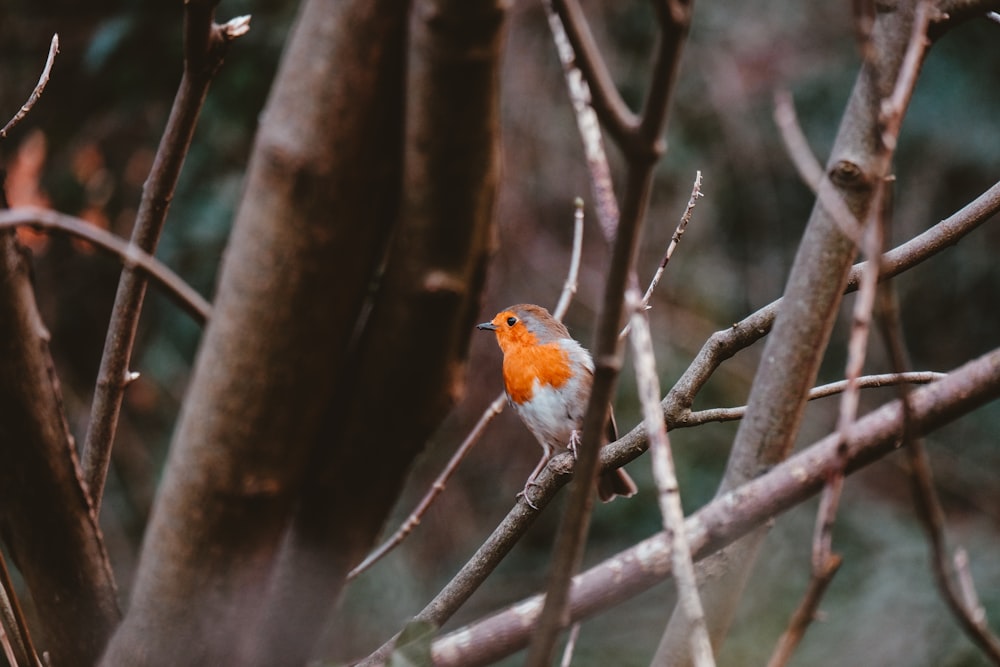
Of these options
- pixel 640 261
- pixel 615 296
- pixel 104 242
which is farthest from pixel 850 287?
pixel 640 261

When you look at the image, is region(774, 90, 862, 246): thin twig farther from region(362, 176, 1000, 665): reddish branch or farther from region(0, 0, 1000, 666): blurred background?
region(0, 0, 1000, 666): blurred background

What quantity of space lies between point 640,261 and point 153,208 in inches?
152

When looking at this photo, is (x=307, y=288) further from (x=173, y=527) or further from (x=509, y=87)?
(x=509, y=87)

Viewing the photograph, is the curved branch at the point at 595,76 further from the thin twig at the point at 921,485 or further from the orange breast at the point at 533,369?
the orange breast at the point at 533,369

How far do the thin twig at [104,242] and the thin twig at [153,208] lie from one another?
50 centimetres

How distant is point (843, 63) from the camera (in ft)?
18.6

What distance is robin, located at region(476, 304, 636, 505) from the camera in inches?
127

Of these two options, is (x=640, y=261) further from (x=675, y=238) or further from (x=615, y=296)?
(x=615, y=296)

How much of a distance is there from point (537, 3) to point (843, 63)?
2099 mm

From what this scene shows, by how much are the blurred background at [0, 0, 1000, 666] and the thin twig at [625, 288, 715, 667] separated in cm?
344

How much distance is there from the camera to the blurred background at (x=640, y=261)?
166 inches

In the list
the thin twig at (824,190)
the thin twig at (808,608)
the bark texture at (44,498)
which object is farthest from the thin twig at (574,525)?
the bark texture at (44,498)

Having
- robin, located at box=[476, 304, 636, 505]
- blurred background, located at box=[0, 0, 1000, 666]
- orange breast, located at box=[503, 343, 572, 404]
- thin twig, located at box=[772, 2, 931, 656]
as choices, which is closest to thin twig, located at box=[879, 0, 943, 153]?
thin twig, located at box=[772, 2, 931, 656]

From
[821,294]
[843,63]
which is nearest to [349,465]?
[821,294]
